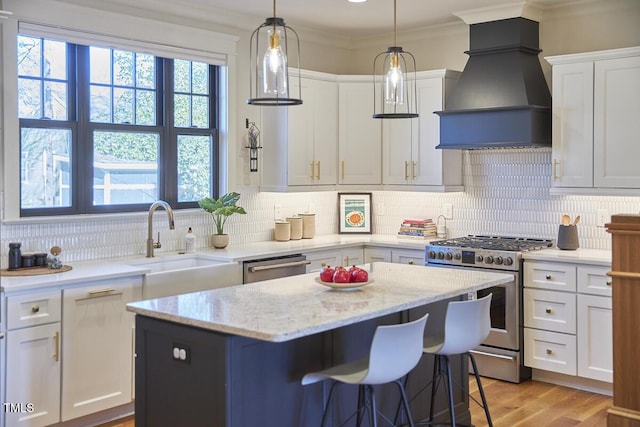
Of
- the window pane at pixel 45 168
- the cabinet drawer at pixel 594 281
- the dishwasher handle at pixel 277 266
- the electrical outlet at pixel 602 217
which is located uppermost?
the window pane at pixel 45 168

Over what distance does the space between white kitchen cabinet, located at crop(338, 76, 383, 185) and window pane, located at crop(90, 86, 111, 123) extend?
204cm

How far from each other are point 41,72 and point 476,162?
3.41m

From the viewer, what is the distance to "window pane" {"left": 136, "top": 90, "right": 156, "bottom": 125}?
17.0 ft

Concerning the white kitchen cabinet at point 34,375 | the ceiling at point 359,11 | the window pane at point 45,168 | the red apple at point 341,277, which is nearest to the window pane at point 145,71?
the ceiling at point 359,11

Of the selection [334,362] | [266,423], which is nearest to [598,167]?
[334,362]

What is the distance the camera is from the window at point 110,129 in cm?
462

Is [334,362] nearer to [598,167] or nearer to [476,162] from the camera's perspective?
[598,167]

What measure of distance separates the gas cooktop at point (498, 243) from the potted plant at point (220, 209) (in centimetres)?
154

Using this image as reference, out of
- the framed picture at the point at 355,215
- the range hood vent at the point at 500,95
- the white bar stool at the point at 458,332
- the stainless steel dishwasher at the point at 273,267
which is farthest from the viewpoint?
the framed picture at the point at 355,215

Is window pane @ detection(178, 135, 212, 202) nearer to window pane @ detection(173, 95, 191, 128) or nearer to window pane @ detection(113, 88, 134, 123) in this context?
window pane @ detection(173, 95, 191, 128)

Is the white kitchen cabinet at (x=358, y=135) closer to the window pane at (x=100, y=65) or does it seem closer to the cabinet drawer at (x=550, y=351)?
the cabinet drawer at (x=550, y=351)

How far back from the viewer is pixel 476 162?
19.6ft

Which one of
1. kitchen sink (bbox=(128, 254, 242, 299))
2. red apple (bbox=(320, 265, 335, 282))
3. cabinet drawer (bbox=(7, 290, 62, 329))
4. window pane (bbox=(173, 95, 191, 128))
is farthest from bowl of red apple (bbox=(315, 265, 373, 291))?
window pane (bbox=(173, 95, 191, 128))

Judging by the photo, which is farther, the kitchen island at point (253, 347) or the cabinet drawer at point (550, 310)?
the cabinet drawer at point (550, 310)
